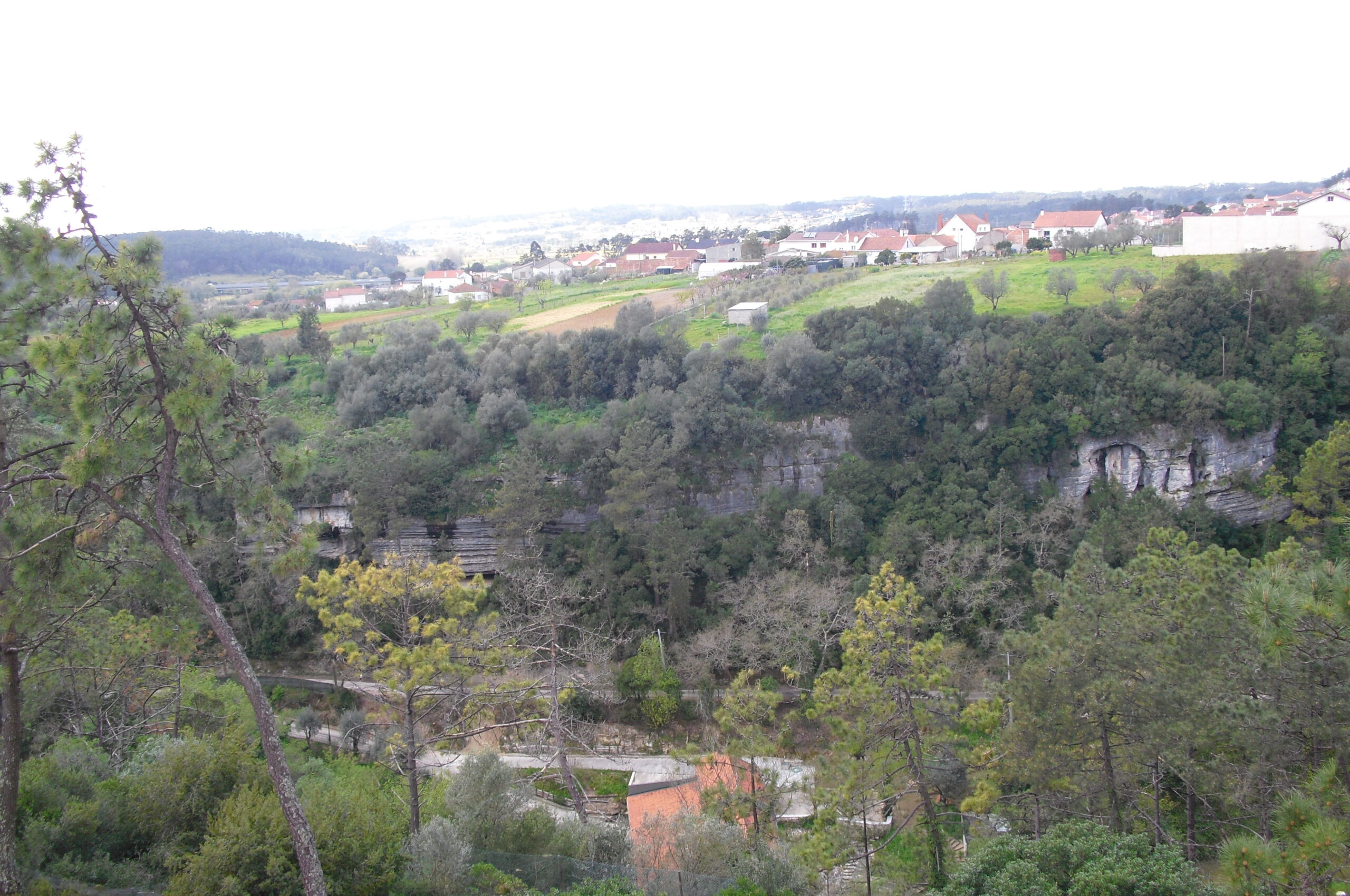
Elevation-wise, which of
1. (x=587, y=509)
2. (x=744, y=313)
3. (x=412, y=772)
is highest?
(x=744, y=313)

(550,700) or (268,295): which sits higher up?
(268,295)

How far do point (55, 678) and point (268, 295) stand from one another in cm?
4287

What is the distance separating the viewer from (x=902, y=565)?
20.0 m

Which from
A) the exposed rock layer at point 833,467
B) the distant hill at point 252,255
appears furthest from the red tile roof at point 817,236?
the distant hill at point 252,255

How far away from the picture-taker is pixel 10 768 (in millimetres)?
7660

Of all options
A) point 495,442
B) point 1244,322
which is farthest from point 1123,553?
point 495,442

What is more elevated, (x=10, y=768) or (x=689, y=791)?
(x=10, y=768)

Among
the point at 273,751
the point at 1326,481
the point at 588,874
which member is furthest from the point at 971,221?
the point at 273,751

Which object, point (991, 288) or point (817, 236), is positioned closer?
point (991, 288)

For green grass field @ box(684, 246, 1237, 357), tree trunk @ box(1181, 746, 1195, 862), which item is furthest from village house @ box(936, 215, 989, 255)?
tree trunk @ box(1181, 746, 1195, 862)

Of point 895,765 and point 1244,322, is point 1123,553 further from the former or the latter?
point 895,765

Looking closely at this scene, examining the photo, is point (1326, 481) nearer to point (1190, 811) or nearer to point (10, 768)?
point (1190, 811)

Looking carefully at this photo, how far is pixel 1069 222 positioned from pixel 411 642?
49.7 metres

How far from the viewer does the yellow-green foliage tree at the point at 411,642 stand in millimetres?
10461
